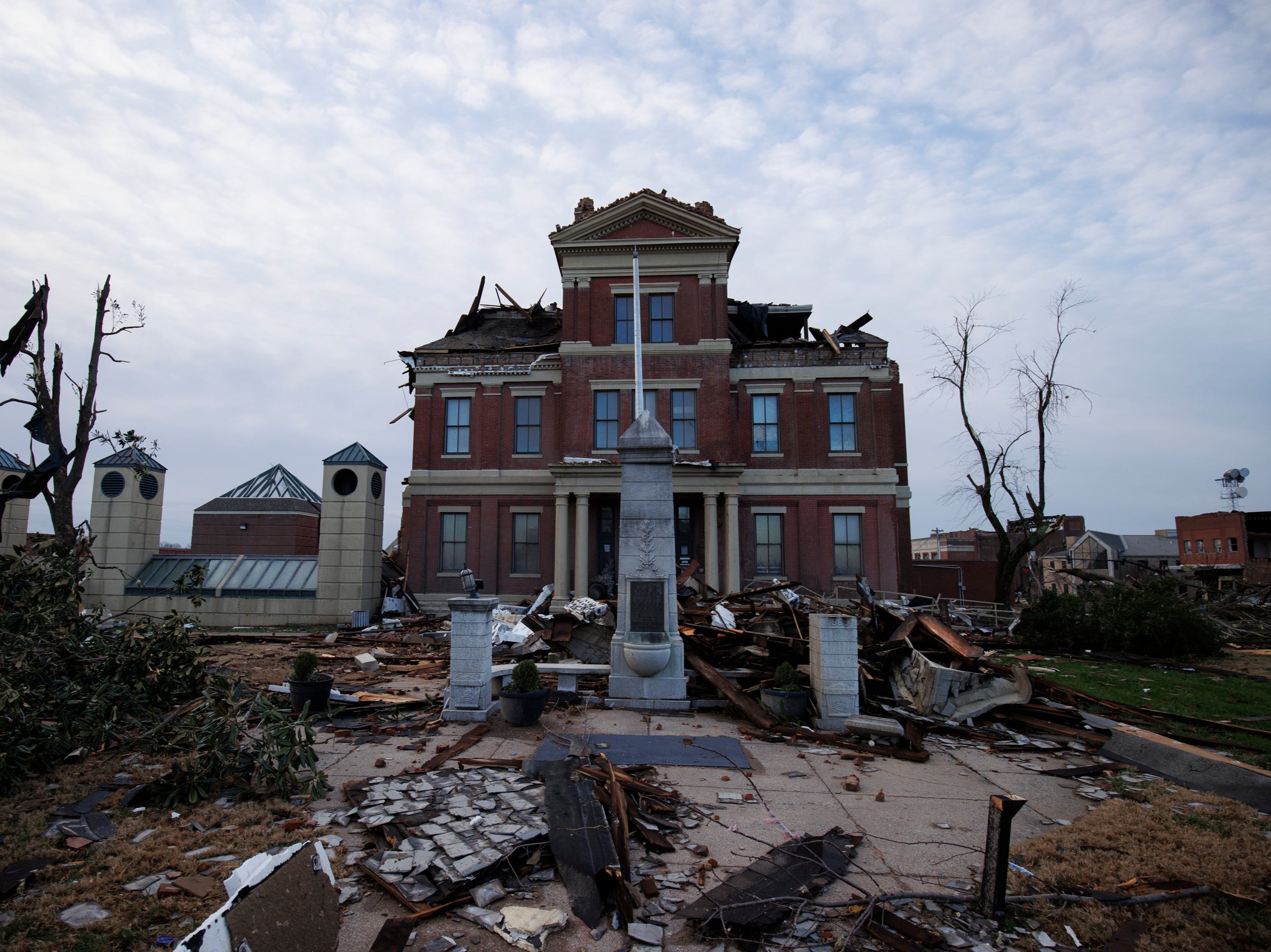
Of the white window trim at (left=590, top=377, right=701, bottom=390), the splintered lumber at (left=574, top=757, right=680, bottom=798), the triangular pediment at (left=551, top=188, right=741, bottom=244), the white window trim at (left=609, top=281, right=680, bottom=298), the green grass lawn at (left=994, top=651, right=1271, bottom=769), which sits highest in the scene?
the triangular pediment at (left=551, top=188, right=741, bottom=244)

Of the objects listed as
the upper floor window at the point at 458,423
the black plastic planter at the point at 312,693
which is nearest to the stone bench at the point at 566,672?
the black plastic planter at the point at 312,693

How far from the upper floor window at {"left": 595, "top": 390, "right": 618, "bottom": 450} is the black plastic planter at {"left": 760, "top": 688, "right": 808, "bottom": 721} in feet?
49.3

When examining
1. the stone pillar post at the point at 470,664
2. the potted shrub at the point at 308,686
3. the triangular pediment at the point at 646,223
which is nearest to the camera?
the potted shrub at the point at 308,686

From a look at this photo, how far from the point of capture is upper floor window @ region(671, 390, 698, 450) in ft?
76.1

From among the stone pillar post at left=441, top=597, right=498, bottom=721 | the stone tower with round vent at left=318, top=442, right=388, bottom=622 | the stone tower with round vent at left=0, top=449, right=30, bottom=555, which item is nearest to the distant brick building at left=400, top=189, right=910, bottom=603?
the stone tower with round vent at left=318, top=442, right=388, bottom=622

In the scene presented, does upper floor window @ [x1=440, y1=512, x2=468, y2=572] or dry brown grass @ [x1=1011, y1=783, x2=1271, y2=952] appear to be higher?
upper floor window @ [x1=440, y1=512, x2=468, y2=572]

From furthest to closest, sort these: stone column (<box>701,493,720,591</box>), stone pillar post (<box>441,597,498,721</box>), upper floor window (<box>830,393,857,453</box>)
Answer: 1. upper floor window (<box>830,393,857,453</box>)
2. stone column (<box>701,493,720,591</box>)
3. stone pillar post (<box>441,597,498,721</box>)

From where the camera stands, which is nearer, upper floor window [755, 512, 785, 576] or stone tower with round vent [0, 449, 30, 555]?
stone tower with round vent [0, 449, 30, 555]

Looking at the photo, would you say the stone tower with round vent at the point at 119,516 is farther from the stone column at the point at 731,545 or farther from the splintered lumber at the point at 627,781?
the splintered lumber at the point at 627,781

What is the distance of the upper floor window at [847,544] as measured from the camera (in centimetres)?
2334

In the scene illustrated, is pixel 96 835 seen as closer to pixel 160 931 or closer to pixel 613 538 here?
pixel 160 931

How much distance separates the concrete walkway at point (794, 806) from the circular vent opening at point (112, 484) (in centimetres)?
1645

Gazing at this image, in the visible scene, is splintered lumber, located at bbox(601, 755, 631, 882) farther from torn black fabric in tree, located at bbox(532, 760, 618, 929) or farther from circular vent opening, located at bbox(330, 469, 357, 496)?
circular vent opening, located at bbox(330, 469, 357, 496)


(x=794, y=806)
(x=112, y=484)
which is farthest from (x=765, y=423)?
(x=112, y=484)
